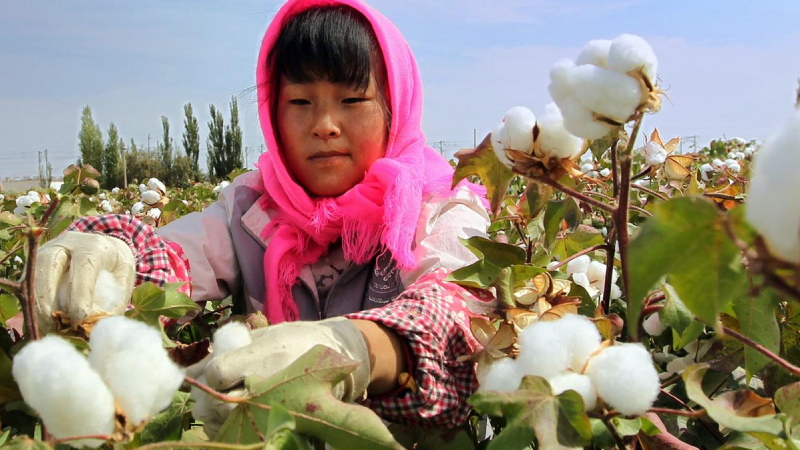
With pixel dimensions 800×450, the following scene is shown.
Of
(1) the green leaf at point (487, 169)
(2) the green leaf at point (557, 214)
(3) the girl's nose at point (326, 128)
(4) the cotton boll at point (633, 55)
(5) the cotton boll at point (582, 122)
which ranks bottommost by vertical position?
(2) the green leaf at point (557, 214)

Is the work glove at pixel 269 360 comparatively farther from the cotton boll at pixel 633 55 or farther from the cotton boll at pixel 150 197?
the cotton boll at pixel 150 197

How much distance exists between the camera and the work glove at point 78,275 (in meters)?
0.88

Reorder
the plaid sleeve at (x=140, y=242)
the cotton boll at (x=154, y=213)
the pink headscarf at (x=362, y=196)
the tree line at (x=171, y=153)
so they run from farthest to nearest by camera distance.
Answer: the tree line at (x=171, y=153) → the cotton boll at (x=154, y=213) → the pink headscarf at (x=362, y=196) → the plaid sleeve at (x=140, y=242)

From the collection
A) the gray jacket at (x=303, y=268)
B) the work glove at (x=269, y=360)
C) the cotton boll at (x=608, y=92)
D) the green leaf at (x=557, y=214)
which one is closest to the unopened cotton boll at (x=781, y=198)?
the cotton boll at (x=608, y=92)

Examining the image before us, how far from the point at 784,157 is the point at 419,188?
118 centimetres

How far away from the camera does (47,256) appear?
1.00 m

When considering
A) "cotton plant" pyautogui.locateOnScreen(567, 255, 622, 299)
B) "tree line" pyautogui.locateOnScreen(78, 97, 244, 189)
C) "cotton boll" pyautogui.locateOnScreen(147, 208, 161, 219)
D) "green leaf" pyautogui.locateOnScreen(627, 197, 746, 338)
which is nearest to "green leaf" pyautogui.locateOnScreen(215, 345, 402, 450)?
"green leaf" pyautogui.locateOnScreen(627, 197, 746, 338)

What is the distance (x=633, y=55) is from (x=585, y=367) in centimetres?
25

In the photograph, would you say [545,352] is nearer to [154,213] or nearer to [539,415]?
[539,415]

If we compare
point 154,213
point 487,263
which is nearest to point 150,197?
point 154,213

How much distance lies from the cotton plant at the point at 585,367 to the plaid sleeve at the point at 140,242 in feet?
3.06

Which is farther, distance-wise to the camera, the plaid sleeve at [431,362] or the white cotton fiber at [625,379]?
the plaid sleeve at [431,362]

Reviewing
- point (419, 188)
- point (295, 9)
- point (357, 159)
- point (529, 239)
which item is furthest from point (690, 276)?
point (295, 9)

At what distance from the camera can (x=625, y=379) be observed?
53 cm
